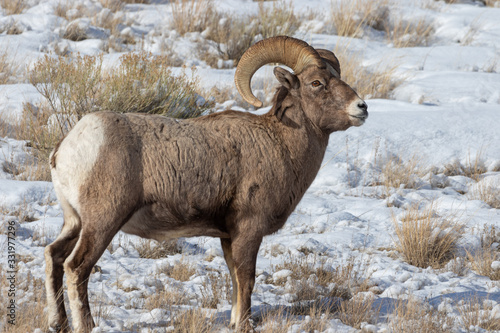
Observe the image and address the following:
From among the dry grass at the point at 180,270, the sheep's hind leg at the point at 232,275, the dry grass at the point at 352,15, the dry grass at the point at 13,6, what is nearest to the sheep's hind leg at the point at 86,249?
the sheep's hind leg at the point at 232,275

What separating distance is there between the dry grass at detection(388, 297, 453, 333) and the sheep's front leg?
3.54ft

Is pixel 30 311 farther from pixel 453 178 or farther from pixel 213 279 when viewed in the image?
pixel 453 178

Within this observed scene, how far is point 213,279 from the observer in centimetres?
489

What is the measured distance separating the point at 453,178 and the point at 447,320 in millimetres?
3934

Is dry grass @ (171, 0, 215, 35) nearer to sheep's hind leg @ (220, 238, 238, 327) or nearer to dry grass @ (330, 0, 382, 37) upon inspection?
dry grass @ (330, 0, 382, 37)

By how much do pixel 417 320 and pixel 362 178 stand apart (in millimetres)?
3842

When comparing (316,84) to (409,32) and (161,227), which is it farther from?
(409,32)

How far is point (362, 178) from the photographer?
788 cm

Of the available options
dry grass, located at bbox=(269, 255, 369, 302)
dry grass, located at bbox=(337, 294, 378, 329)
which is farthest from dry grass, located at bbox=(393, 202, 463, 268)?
dry grass, located at bbox=(337, 294, 378, 329)

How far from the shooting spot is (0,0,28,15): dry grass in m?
12.3

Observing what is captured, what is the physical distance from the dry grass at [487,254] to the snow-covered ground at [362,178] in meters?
0.06

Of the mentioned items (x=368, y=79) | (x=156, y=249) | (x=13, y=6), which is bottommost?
(x=156, y=249)

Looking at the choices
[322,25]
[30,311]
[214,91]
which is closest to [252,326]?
[30,311]

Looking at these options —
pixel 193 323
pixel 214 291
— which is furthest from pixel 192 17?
pixel 193 323
